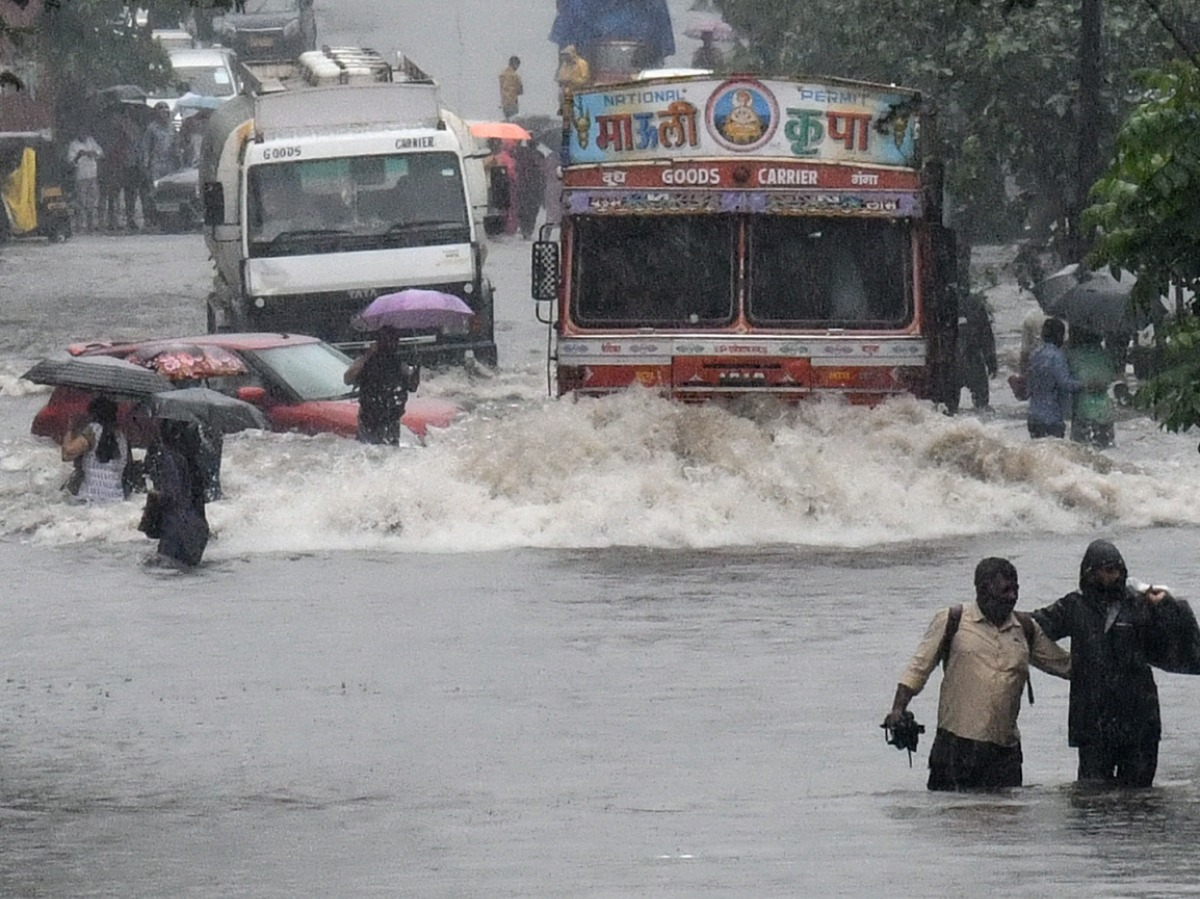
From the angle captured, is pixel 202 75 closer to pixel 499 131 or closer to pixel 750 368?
pixel 499 131

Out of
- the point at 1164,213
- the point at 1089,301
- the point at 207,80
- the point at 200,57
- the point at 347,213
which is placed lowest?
the point at 1089,301

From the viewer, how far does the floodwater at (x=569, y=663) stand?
33.3 ft

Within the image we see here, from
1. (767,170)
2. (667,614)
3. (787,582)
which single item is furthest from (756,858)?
(767,170)

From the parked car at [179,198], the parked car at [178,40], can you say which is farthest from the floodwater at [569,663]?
the parked car at [178,40]

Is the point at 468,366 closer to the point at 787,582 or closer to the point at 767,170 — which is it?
the point at 767,170

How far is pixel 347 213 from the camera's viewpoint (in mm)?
31359

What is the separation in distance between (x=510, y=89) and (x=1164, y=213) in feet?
146

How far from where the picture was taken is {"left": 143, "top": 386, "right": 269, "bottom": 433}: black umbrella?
71.2ft

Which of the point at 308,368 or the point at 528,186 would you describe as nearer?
the point at 308,368

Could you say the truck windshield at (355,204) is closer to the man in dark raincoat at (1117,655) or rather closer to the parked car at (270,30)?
the man in dark raincoat at (1117,655)

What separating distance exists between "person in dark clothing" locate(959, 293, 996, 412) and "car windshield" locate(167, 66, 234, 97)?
26.7 metres

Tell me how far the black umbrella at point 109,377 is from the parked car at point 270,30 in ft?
116

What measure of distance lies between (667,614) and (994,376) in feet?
47.9

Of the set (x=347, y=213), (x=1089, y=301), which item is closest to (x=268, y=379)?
(x=347, y=213)
